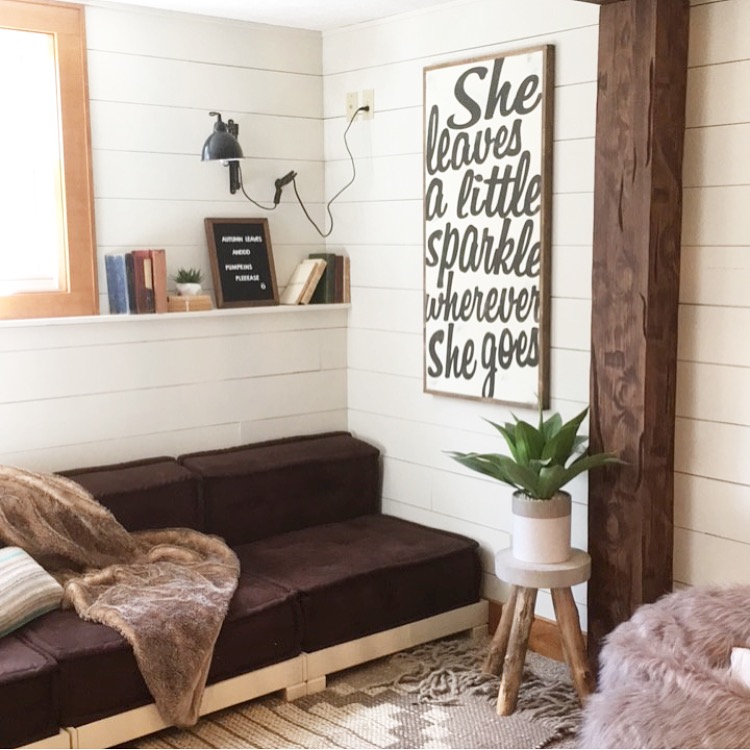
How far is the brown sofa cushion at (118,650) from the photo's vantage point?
2715 millimetres

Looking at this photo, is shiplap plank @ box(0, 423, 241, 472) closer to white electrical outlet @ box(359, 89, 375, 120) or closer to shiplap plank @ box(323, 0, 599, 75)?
white electrical outlet @ box(359, 89, 375, 120)

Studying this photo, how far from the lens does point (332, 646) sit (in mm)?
3271

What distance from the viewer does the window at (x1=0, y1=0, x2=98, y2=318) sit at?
342cm

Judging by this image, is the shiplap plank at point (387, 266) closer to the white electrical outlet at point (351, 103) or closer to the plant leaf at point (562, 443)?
the white electrical outlet at point (351, 103)

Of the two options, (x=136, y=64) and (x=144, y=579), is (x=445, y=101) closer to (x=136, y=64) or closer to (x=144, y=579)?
(x=136, y=64)

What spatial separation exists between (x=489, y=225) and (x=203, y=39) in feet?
4.13

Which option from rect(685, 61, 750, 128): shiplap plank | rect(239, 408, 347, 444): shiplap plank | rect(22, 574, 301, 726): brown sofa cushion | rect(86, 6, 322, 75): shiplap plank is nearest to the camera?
rect(22, 574, 301, 726): brown sofa cushion

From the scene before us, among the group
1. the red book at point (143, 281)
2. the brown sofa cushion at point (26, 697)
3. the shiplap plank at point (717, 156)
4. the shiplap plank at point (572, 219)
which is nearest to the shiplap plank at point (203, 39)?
the red book at point (143, 281)

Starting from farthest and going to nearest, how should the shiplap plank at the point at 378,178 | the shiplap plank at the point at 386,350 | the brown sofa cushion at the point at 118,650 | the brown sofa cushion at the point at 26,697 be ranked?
the shiplap plank at the point at 386,350 → the shiplap plank at the point at 378,178 → the brown sofa cushion at the point at 118,650 → the brown sofa cushion at the point at 26,697

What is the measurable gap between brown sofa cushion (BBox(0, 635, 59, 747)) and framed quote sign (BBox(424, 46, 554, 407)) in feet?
5.53

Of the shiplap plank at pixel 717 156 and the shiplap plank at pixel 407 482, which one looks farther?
the shiplap plank at pixel 407 482

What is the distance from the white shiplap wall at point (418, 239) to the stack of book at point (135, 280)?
0.82m

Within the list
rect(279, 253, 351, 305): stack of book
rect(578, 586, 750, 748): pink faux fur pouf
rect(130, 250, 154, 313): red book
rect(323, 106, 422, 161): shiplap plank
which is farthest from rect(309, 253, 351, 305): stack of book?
rect(578, 586, 750, 748): pink faux fur pouf

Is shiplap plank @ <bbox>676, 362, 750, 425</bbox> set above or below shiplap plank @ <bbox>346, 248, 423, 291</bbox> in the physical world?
below
